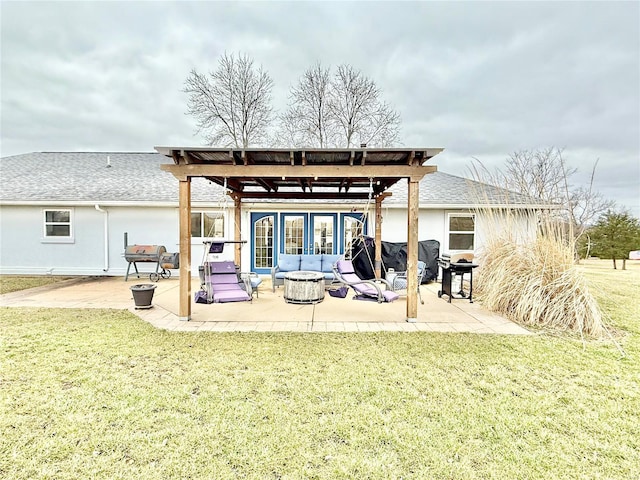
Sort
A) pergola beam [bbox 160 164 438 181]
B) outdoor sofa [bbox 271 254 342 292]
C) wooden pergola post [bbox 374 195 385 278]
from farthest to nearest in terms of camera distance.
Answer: outdoor sofa [bbox 271 254 342 292] < wooden pergola post [bbox 374 195 385 278] < pergola beam [bbox 160 164 438 181]

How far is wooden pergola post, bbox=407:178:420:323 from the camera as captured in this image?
530 centimetres

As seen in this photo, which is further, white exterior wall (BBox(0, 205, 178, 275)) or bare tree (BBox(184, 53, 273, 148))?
bare tree (BBox(184, 53, 273, 148))

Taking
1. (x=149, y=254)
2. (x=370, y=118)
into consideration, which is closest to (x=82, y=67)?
(x=149, y=254)

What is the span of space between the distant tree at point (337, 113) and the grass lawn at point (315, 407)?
51.1 ft

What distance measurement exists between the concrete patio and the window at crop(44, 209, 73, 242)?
136 inches

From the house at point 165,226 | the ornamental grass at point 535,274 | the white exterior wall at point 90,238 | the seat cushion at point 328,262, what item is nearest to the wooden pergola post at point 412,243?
the ornamental grass at point 535,274

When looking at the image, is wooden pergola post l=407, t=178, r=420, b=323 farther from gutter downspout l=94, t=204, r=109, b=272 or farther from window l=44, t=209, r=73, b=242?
window l=44, t=209, r=73, b=242

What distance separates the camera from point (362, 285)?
7.48 metres

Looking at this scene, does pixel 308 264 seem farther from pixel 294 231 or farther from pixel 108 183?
pixel 108 183

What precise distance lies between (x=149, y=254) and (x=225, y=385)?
791 cm

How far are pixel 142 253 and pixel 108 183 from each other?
4.08 m

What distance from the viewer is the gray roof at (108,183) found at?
10.7 meters

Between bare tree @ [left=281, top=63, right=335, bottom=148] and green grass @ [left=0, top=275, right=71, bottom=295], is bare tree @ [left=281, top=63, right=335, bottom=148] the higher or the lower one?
the higher one

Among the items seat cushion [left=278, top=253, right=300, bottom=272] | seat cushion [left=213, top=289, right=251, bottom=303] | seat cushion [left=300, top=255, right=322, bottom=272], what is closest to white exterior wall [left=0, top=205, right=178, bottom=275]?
seat cushion [left=278, top=253, right=300, bottom=272]
